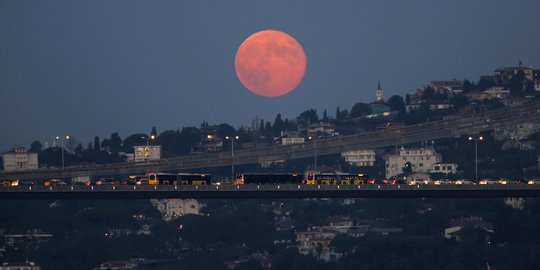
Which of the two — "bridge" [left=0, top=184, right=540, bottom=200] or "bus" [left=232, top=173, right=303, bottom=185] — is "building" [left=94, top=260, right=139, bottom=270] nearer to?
"bus" [left=232, top=173, right=303, bottom=185]

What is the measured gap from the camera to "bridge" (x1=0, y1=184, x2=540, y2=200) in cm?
14012

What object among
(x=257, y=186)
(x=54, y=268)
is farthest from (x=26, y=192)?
(x=54, y=268)

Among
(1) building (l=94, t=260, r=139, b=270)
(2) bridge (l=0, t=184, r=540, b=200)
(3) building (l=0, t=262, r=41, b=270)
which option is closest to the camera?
(2) bridge (l=0, t=184, r=540, b=200)

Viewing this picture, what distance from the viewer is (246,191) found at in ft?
466

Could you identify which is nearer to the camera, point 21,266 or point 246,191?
point 246,191

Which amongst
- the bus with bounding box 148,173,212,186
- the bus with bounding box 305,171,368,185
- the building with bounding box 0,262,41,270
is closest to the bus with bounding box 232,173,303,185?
the bus with bounding box 305,171,368,185

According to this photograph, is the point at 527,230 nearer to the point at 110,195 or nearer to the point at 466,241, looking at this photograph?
the point at 466,241

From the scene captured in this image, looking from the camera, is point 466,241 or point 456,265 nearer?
point 456,265

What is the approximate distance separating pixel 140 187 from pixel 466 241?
53.6 m

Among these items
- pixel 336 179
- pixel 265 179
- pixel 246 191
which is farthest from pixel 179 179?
pixel 336 179

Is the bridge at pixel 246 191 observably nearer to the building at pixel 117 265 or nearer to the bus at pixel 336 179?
the bus at pixel 336 179

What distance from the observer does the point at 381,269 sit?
17550 cm

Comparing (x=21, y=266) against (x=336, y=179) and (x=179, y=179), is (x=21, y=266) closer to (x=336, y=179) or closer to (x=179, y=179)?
(x=179, y=179)

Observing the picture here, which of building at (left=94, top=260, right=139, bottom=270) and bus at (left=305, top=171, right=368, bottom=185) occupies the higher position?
bus at (left=305, top=171, right=368, bottom=185)
